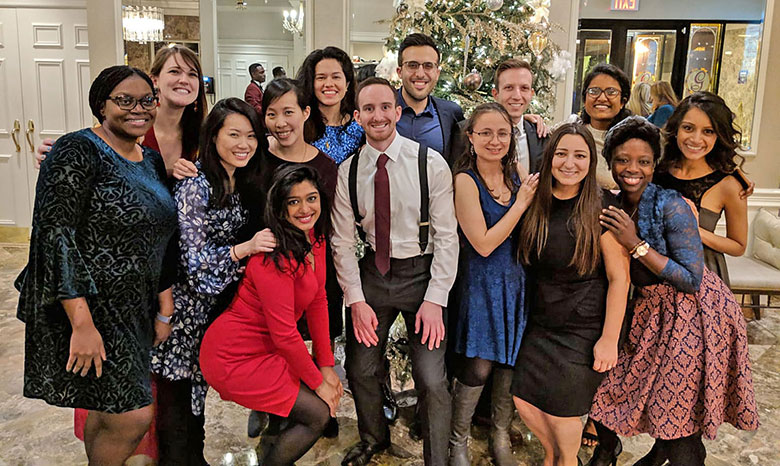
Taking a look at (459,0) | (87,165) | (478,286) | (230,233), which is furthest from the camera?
(459,0)

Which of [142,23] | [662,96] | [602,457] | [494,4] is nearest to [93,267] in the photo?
[602,457]

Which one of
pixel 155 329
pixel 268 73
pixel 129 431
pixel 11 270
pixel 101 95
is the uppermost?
pixel 268 73

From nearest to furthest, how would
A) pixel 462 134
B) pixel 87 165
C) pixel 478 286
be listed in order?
1. pixel 87 165
2. pixel 478 286
3. pixel 462 134

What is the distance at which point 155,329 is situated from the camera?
217 centimetres

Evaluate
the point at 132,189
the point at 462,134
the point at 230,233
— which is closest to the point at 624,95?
the point at 462,134

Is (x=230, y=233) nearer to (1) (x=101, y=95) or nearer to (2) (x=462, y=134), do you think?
(1) (x=101, y=95)

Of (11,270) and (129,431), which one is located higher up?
(129,431)

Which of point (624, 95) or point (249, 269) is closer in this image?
point (249, 269)

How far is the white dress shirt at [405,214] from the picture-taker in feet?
7.63

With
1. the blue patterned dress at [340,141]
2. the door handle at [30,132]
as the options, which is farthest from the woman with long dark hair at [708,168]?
the door handle at [30,132]

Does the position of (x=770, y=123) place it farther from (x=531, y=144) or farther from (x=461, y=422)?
(x=461, y=422)

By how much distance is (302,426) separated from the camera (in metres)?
2.21

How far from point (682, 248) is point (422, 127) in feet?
3.97

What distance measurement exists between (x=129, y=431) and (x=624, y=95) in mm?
2517
